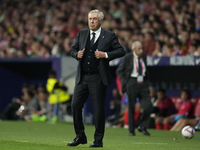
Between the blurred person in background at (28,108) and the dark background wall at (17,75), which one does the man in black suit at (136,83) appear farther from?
the dark background wall at (17,75)

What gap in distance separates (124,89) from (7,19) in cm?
1416

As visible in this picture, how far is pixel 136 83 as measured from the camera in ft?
35.3

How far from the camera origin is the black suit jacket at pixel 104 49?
723cm

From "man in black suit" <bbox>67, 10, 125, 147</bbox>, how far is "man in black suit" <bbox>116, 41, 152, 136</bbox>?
343cm

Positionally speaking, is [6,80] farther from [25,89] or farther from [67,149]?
[67,149]

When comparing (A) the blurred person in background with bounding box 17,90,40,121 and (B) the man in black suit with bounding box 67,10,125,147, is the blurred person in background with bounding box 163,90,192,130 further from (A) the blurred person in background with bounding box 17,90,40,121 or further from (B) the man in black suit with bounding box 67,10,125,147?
(B) the man in black suit with bounding box 67,10,125,147

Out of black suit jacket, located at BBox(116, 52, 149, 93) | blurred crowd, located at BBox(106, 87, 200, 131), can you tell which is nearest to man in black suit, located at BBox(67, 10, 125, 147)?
black suit jacket, located at BBox(116, 52, 149, 93)

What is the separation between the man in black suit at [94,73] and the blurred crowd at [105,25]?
5802 mm

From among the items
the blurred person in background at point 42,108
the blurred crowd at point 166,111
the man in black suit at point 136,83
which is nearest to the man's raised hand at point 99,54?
the man in black suit at point 136,83

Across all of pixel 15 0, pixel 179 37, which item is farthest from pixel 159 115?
pixel 15 0

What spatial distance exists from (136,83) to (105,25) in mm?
6383

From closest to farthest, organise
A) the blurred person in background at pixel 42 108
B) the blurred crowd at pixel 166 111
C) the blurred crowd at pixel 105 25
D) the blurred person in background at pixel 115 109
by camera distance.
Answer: the blurred crowd at pixel 166 111 → the blurred crowd at pixel 105 25 → the blurred person in background at pixel 115 109 → the blurred person in background at pixel 42 108

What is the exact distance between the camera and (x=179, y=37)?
14375 mm

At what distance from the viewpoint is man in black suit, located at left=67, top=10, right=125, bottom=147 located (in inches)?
285
